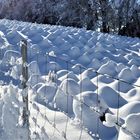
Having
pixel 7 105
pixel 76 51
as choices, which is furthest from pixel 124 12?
pixel 7 105

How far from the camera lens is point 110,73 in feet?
12.9

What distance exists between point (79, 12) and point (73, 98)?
24325 millimetres

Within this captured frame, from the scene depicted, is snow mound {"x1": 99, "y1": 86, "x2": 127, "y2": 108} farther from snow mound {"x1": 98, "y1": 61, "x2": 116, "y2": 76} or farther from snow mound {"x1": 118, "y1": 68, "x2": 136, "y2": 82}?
snow mound {"x1": 98, "y1": 61, "x2": 116, "y2": 76}

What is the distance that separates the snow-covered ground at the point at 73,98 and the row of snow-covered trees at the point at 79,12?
68.1 ft

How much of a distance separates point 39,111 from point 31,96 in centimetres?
31

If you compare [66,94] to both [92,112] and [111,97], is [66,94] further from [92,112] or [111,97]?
[92,112]

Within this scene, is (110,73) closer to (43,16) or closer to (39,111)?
(39,111)

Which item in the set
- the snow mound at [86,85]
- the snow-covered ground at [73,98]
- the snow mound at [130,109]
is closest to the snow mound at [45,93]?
the snow-covered ground at [73,98]

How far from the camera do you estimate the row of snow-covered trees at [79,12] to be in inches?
1005

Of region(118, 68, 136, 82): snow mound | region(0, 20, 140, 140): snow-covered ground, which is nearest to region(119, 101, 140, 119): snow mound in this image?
region(0, 20, 140, 140): snow-covered ground

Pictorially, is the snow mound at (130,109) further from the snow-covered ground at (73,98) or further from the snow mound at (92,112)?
the snow mound at (92,112)

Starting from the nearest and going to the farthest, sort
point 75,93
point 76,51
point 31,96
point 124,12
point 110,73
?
1. point 75,93
2. point 31,96
3. point 110,73
4. point 76,51
5. point 124,12

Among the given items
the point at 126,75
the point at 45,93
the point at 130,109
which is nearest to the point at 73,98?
the point at 45,93

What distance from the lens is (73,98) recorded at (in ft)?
10.6
